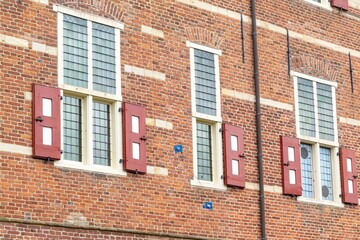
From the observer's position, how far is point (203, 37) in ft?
63.5

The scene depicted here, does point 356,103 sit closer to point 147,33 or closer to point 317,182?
point 317,182

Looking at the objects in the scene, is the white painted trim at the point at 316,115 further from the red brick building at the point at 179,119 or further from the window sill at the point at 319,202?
the window sill at the point at 319,202

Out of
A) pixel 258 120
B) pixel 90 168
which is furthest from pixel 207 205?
pixel 90 168

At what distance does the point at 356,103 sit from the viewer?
22.1m

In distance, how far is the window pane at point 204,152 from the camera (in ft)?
61.6

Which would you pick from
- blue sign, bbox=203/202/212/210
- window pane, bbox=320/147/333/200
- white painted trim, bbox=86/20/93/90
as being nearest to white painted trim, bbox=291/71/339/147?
window pane, bbox=320/147/333/200

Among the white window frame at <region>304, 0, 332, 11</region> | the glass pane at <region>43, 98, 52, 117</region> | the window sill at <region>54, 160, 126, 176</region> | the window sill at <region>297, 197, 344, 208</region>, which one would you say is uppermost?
the white window frame at <region>304, 0, 332, 11</region>

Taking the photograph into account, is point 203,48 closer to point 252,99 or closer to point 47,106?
point 252,99

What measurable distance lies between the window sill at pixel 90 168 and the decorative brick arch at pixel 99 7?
2464 millimetres

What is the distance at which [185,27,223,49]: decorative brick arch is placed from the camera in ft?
62.8

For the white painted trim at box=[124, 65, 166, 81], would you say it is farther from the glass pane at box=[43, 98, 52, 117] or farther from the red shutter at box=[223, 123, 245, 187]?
the glass pane at box=[43, 98, 52, 117]

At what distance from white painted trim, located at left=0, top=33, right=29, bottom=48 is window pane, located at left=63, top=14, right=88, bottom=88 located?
725 millimetres

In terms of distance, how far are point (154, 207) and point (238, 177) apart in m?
2.05

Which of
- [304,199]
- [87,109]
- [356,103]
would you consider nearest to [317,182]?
[304,199]
